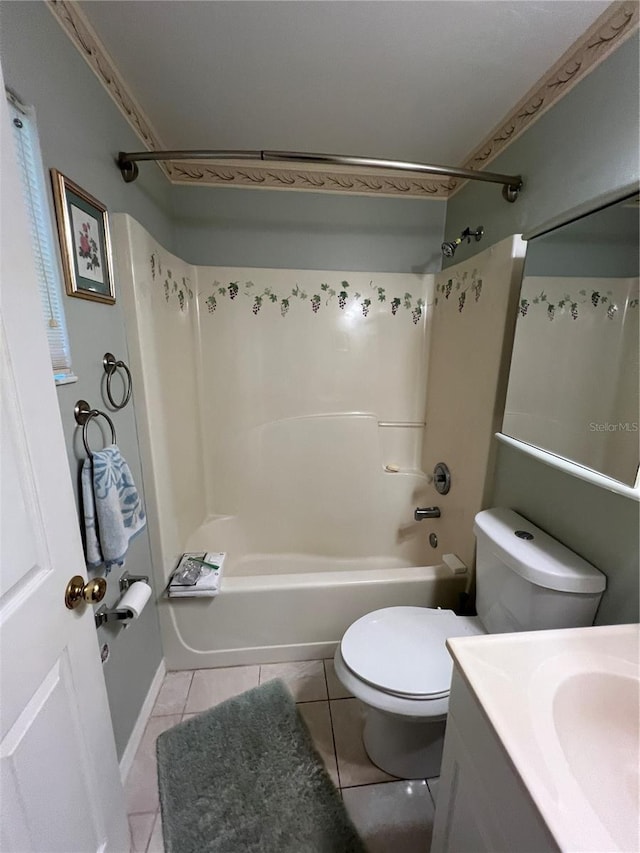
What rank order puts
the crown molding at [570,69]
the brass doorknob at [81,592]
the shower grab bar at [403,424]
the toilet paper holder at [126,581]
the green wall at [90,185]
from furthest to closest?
the shower grab bar at [403,424], the toilet paper holder at [126,581], the crown molding at [570,69], the green wall at [90,185], the brass doorknob at [81,592]

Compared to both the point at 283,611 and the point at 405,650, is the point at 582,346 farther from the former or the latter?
the point at 283,611

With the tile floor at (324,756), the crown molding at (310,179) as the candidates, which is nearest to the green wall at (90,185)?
the tile floor at (324,756)

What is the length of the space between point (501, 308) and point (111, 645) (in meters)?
1.78

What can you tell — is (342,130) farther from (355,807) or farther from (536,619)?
(355,807)

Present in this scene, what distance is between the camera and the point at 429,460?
6.61 feet

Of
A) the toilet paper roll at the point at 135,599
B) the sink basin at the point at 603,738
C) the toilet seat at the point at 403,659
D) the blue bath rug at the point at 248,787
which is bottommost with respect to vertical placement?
the blue bath rug at the point at 248,787

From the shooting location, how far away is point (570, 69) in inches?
40.8

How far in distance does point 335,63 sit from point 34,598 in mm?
1609

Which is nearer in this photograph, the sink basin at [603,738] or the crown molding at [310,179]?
the sink basin at [603,738]

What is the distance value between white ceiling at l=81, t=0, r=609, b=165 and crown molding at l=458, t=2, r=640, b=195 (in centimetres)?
3

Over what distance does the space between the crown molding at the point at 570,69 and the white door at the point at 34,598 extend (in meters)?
1.43

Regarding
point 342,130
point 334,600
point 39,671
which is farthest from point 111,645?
point 342,130

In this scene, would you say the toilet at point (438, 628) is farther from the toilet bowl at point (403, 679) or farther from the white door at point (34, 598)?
the white door at point (34, 598)

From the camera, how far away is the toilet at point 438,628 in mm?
935
